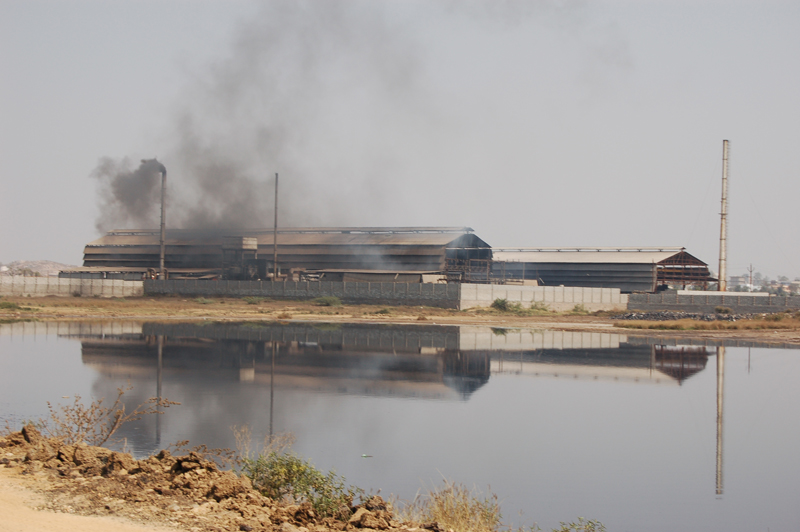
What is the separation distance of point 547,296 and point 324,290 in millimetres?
21097

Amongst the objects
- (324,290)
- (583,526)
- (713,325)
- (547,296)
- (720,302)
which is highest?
(324,290)

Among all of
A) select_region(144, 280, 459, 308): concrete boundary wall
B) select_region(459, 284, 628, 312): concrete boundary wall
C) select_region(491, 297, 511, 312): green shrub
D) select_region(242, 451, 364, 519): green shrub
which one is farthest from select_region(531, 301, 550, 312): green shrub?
select_region(242, 451, 364, 519): green shrub

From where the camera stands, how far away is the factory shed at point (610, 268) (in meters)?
80.9

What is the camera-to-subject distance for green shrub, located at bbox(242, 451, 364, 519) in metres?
9.16

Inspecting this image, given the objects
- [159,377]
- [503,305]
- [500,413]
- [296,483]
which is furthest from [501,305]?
[296,483]

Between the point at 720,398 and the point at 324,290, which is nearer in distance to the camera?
the point at 720,398

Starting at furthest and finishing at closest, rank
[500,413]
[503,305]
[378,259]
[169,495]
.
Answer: [378,259] → [503,305] → [500,413] → [169,495]

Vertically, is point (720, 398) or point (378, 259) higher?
point (378, 259)

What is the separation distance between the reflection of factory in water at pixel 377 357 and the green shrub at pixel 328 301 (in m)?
21.5

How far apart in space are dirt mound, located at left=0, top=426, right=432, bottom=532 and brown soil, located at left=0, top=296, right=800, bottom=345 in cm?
3901

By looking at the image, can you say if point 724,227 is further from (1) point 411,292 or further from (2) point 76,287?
(2) point 76,287

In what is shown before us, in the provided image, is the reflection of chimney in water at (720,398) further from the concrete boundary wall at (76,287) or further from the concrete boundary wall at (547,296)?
the concrete boundary wall at (76,287)

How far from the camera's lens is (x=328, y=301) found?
6456 cm

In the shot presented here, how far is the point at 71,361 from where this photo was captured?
24594 millimetres
